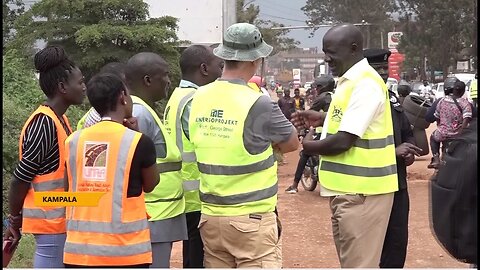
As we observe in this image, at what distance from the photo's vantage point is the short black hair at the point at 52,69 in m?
4.08

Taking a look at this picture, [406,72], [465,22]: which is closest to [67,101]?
[465,22]

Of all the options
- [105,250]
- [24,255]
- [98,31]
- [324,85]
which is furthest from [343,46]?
[98,31]

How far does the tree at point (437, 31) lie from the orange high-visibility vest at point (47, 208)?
4586 centimetres

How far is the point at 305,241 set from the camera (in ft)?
28.1

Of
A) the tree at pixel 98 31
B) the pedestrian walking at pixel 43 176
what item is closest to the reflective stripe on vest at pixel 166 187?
the pedestrian walking at pixel 43 176

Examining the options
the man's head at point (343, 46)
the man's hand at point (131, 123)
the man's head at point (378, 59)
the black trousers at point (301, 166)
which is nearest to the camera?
the man's hand at point (131, 123)

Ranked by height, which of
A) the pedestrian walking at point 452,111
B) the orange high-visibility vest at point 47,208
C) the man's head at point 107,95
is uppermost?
the man's head at point 107,95

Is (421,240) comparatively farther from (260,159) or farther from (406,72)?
(406,72)

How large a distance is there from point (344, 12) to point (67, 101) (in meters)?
69.6

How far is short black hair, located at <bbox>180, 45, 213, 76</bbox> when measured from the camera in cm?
494

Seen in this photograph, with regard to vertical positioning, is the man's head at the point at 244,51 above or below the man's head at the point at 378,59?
above

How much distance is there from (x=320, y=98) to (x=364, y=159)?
1396 mm

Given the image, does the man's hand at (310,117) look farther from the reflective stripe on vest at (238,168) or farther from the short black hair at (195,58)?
the short black hair at (195,58)

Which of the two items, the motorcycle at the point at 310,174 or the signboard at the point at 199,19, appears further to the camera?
the signboard at the point at 199,19
